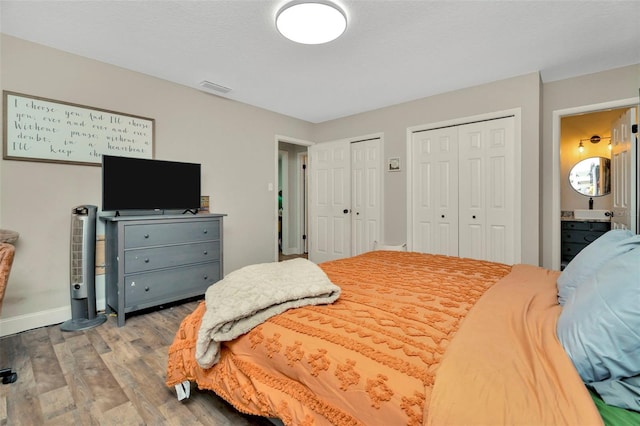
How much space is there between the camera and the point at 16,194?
2449mm

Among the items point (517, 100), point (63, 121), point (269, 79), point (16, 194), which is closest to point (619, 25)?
point (517, 100)

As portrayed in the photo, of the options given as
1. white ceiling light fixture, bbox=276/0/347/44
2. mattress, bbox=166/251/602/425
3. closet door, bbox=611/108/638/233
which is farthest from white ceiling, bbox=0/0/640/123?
mattress, bbox=166/251/602/425

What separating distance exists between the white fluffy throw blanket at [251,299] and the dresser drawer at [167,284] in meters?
1.65

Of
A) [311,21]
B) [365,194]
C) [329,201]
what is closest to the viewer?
[311,21]

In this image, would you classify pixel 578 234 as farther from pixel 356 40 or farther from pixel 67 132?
pixel 67 132

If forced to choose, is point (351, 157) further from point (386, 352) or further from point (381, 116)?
point (386, 352)

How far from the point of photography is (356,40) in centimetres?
248

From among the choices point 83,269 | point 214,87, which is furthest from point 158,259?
point 214,87

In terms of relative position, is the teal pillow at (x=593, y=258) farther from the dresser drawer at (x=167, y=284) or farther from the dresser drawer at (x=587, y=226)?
the dresser drawer at (x=587, y=226)

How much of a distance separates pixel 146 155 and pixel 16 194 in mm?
1080

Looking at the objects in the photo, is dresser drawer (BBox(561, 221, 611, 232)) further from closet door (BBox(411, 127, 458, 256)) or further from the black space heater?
the black space heater

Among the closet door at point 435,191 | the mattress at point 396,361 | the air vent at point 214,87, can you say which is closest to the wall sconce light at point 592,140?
the closet door at point 435,191

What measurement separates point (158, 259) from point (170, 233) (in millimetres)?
264

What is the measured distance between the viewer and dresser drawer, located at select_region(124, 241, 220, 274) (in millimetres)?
2588
